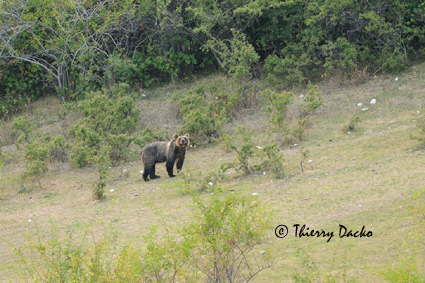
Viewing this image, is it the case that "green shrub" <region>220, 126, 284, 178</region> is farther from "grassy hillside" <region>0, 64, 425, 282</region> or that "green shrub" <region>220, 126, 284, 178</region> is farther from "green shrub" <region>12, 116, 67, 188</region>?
"green shrub" <region>12, 116, 67, 188</region>

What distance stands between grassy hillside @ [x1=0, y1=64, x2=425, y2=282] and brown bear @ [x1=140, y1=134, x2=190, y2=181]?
320 millimetres

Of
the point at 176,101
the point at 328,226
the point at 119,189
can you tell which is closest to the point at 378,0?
the point at 176,101

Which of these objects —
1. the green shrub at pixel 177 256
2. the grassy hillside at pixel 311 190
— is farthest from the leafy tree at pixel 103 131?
the green shrub at pixel 177 256

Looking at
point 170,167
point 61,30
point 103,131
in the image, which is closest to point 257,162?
point 170,167

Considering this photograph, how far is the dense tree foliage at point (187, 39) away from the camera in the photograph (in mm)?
18531

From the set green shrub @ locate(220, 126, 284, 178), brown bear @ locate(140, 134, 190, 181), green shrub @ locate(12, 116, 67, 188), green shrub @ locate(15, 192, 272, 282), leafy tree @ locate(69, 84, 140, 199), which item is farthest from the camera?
leafy tree @ locate(69, 84, 140, 199)

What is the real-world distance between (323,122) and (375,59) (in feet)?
15.8

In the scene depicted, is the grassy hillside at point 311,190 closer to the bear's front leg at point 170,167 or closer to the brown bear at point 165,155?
the bear's front leg at point 170,167

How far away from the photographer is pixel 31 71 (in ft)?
71.8

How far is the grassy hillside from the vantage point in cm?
750

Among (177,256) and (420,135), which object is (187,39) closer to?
(420,135)

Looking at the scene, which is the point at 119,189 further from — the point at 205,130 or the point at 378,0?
the point at 378,0

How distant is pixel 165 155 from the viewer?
44.5 feet

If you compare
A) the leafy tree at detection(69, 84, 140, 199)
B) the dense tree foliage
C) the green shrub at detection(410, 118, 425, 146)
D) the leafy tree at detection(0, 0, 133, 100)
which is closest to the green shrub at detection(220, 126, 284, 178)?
the green shrub at detection(410, 118, 425, 146)
